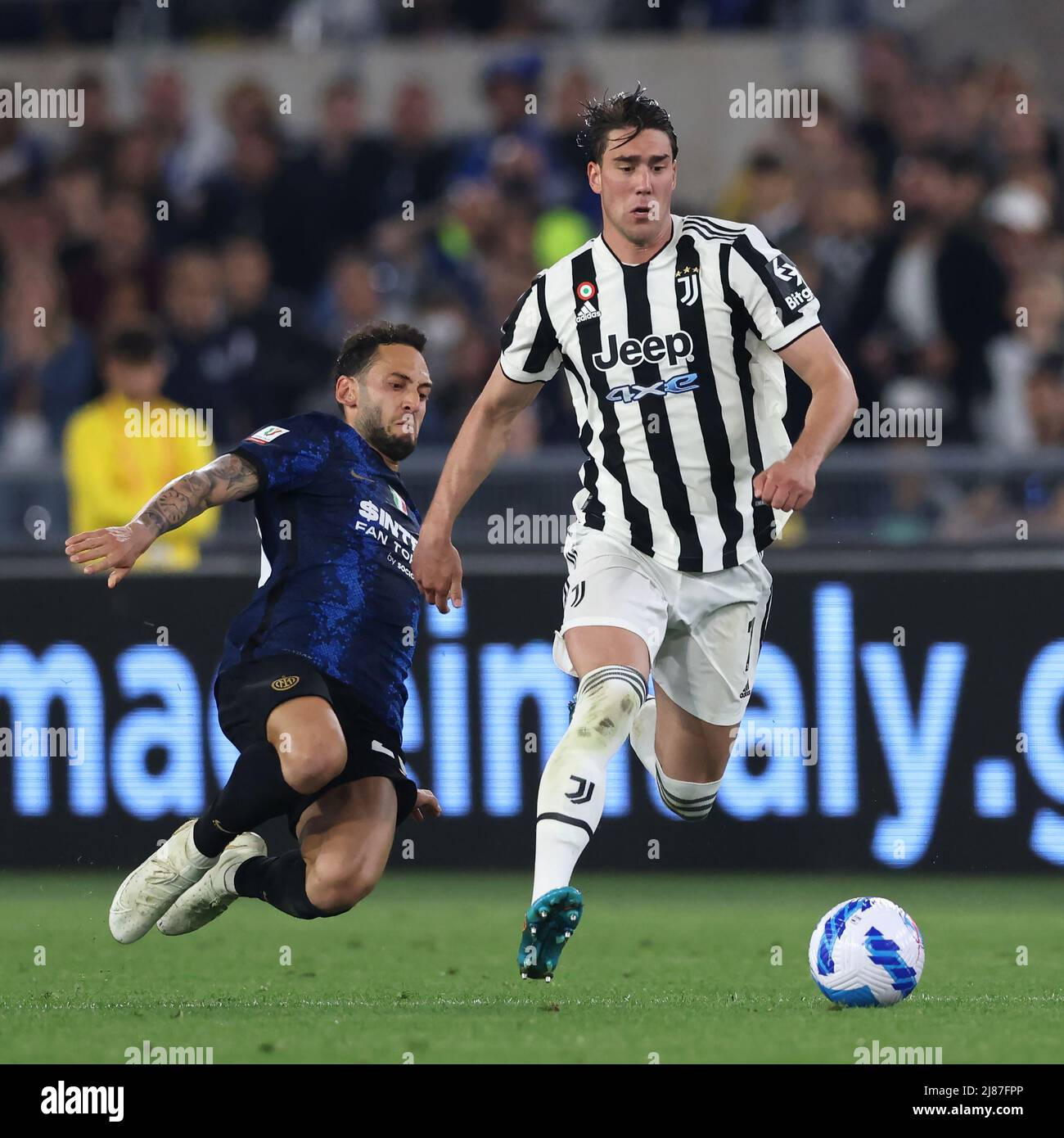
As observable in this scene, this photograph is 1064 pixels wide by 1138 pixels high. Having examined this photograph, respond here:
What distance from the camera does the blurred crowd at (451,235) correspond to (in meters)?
11.1

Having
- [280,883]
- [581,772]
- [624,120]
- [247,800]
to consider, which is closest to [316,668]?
[247,800]

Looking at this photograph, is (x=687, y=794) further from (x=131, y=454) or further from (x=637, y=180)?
(x=131, y=454)

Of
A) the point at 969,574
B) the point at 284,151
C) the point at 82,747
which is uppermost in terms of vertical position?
the point at 284,151

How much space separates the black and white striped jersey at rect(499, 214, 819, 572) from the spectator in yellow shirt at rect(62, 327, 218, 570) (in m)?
3.64

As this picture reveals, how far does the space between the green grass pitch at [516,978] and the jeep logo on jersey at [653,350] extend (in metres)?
1.91

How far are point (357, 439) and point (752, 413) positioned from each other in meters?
1.38

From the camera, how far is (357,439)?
22.4ft

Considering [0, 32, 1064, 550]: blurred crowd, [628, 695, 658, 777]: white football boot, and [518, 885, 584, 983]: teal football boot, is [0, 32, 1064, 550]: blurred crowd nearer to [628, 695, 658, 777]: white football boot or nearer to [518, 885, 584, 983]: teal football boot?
[628, 695, 658, 777]: white football boot

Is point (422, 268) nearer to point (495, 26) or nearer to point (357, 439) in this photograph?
point (495, 26)

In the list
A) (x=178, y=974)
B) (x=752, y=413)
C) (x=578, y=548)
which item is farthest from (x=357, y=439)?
(x=178, y=974)

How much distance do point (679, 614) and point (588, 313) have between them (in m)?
0.97

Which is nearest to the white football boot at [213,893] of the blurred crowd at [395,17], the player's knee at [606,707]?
the player's knee at [606,707]

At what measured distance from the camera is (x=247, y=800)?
6.17 m

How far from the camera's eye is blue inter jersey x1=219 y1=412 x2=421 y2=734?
651 cm
